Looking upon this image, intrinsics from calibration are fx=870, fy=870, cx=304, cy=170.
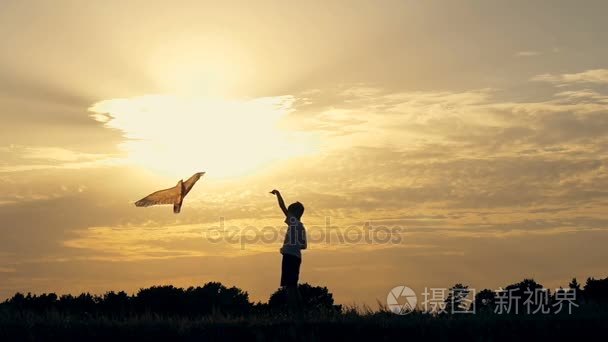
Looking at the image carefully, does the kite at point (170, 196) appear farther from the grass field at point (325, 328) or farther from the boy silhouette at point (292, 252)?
the grass field at point (325, 328)

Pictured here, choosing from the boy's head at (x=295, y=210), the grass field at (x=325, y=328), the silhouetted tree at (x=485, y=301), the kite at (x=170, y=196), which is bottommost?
the grass field at (x=325, y=328)

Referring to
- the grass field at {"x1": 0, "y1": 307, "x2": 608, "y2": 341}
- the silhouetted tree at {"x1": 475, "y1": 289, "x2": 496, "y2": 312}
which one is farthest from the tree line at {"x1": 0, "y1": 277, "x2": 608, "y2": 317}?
the grass field at {"x1": 0, "y1": 307, "x2": 608, "y2": 341}

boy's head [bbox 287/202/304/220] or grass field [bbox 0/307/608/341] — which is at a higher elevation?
boy's head [bbox 287/202/304/220]

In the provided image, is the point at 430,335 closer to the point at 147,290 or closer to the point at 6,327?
the point at 6,327

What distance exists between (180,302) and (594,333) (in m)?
13.4

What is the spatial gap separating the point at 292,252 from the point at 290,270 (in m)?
0.43

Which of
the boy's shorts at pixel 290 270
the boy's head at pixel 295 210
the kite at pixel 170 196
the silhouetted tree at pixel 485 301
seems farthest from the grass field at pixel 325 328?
the kite at pixel 170 196

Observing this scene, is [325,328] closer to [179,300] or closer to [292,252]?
[292,252]

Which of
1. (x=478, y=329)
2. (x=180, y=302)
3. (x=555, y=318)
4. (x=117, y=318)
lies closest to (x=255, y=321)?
(x=117, y=318)

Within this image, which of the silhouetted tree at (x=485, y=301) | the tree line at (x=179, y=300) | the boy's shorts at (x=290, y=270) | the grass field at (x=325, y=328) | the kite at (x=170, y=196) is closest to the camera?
the grass field at (x=325, y=328)

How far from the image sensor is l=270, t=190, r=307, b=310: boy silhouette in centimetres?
2061

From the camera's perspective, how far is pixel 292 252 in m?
20.6

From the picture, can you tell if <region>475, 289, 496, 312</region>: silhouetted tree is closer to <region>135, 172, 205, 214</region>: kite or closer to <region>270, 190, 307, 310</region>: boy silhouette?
<region>270, 190, 307, 310</region>: boy silhouette

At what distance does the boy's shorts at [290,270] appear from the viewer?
20.6m
